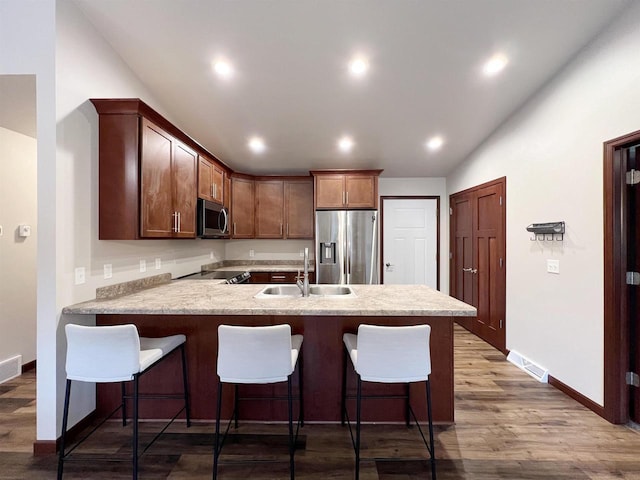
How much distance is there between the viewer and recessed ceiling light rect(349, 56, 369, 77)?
2523mm

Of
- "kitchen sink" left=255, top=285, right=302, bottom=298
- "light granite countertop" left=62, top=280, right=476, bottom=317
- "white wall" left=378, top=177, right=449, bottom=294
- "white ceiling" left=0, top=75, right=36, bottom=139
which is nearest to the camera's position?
"light granite countertop" left=62, top=280, right=476, bottom=317

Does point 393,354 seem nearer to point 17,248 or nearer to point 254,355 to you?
point 254,355

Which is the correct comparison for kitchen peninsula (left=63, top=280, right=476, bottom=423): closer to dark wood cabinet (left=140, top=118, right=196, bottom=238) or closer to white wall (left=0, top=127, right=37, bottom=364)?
dark wood cabinet (left=140, top=118, right=196, bottom=238)

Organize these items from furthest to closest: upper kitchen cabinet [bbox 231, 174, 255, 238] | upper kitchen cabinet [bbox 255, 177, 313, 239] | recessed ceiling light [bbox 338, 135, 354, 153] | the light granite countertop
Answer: upper kitchen cabinet [bbox 255, 177, 313, 239], upper kitchen cabinet [bbox 231, 174, 255, 238], recessed ceiling light [bbox 338, 135, 354, 153], the light granite countertop

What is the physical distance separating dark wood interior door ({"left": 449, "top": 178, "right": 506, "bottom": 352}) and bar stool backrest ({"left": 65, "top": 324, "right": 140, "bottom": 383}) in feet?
12.0

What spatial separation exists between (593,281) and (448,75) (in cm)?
210

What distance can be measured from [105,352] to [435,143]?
13.2ft

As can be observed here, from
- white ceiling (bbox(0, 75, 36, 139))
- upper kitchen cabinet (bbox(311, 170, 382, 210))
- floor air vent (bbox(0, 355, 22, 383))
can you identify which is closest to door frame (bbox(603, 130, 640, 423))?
upper kitchen cabinet (bbox(311, 170, 382, 210))

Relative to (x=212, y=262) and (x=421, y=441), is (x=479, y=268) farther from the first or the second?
(x=212, y=262)

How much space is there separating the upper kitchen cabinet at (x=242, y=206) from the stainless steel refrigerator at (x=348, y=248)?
3.77 feet

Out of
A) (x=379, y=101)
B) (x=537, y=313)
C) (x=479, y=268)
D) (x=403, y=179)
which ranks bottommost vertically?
(x=537, y=313)

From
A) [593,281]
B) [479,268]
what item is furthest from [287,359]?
[479,268]

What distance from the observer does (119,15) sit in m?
2.07

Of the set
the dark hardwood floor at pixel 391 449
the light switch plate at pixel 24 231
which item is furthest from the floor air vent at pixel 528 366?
the light switch plate at pixel 24 231
